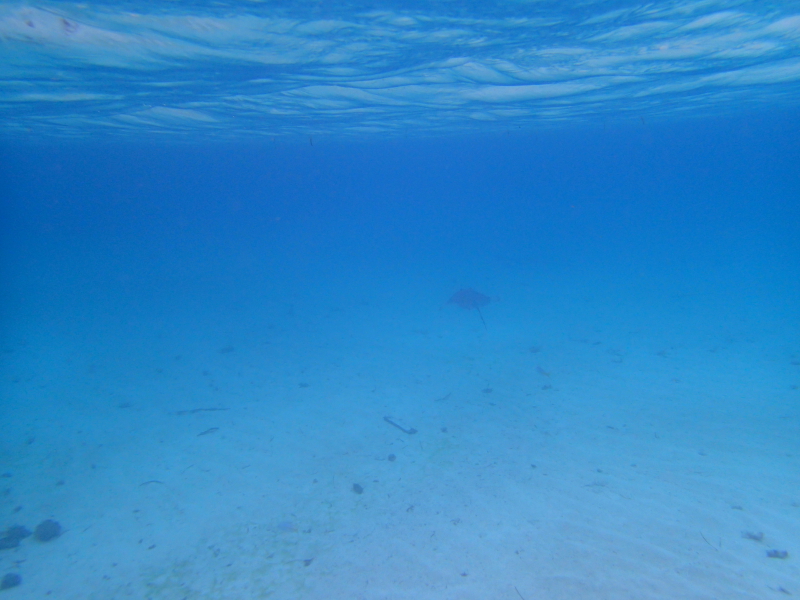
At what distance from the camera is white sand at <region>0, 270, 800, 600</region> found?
5.34 metres

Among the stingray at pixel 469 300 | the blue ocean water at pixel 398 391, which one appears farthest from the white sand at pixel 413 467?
the stingray at pixel 469 300

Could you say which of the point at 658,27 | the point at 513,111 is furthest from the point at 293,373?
the point at 513,111

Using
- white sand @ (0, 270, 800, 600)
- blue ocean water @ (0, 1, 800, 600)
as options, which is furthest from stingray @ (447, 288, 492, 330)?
white sand @ (0, 270, 800, 600)

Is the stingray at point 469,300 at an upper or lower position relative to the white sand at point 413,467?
lower

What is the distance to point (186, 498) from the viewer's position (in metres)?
7.32

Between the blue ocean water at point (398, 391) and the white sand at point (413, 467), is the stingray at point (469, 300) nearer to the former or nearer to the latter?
the blue ocean water at point (398, 391)

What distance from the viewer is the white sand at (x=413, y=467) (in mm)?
5344

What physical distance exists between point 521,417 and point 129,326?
18488mm

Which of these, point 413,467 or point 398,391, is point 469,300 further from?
point 413,467

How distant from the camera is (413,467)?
788cm

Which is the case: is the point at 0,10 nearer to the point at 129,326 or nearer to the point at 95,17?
the point at 95,17

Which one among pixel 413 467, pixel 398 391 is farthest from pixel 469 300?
pixel 413 467

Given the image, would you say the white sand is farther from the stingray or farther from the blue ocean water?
the stingray

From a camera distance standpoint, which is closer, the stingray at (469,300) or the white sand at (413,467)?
the white sand at (413,467)
